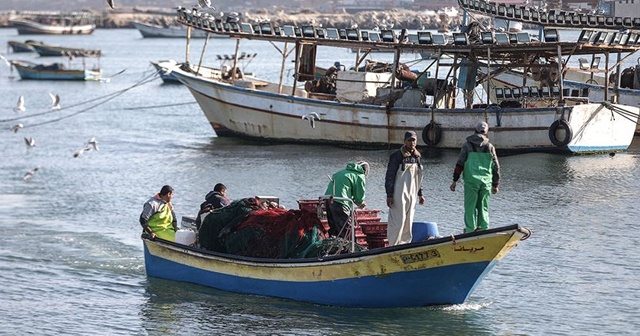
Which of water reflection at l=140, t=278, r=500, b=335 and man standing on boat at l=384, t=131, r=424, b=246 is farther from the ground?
man standing on boat at l=384, t=131, r=424, b=246

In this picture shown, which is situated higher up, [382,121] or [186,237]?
[382,121]

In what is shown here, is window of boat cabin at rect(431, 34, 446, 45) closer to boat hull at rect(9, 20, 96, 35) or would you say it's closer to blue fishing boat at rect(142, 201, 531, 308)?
blue fishing boat at rect(142, 201, 531, 308)

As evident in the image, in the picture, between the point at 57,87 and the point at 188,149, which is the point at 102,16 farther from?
the point at 188,149

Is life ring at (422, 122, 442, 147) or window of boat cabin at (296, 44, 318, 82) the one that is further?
window of boat cabin at (296, 44, 318, 82)

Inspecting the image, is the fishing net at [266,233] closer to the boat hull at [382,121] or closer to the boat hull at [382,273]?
the boat hull at [382,273]

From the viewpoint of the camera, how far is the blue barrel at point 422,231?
62.7ft

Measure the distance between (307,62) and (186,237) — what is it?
21849mm

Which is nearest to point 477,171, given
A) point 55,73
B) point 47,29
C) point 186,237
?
point 186,237

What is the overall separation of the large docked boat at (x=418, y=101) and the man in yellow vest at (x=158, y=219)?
17.1m

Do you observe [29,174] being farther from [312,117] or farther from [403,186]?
[403,186]

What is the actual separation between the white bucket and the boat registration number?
4180 mm

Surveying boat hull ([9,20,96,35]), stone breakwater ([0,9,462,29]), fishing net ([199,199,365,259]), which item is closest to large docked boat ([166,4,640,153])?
fishing net ([199,199,365,259])

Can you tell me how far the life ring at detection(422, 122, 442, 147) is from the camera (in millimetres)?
37438

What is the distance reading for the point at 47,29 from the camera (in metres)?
153
